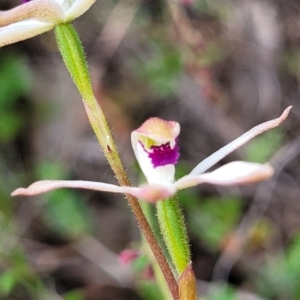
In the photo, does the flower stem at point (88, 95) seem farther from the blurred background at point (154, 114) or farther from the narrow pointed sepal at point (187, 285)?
the blurred background at point (154, 114)

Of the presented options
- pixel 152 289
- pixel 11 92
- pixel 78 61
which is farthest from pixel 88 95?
pixel 11 92

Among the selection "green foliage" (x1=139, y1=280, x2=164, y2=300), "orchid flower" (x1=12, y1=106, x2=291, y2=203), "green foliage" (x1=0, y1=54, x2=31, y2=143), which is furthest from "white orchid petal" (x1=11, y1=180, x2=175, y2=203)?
"green foliage" (x1=0, y1=54, x2=31, y2=143)

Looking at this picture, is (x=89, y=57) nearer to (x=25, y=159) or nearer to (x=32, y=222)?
(x=25, y=159)

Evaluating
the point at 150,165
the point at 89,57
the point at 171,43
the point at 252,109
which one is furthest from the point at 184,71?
the point at 150,165

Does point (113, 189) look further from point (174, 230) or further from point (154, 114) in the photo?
point (154, 114)

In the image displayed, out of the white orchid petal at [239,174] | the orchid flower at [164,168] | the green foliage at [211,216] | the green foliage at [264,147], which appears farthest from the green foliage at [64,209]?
the white orchid petal at [239,174]

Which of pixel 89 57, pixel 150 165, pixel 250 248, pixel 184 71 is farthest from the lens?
pixel 89 57
